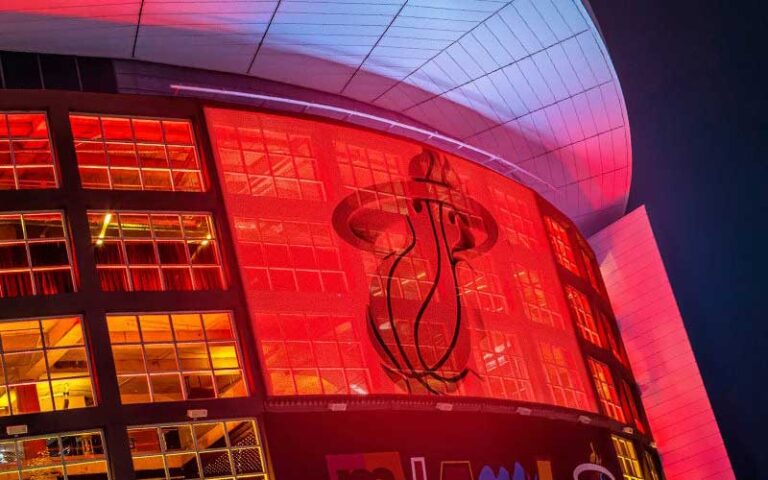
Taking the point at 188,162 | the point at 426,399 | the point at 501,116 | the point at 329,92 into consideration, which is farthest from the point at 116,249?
the point at 501,116

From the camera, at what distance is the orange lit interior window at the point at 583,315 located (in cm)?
4631

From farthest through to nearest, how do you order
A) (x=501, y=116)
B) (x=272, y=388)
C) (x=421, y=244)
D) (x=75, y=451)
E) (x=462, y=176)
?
(x=501, y=116)
(x=462, y=176)
(x=421, y=244)
(x=272, y=388)
(x=75, y=451)

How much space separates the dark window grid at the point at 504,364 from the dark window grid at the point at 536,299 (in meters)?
2.38

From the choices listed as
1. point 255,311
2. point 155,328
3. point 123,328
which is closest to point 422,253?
point 255,311

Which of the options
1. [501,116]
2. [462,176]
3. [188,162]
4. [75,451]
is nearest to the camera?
[75,451]

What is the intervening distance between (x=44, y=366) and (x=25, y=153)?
6.70m

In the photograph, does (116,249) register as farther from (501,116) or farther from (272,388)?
(501,116)

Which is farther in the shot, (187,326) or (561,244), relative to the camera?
(561,244)

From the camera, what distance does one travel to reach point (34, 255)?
100 feet

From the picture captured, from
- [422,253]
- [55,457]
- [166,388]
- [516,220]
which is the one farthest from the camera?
[516,220]

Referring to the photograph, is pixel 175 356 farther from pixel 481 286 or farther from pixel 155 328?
pixel 481 286

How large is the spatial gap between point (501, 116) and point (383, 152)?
8.32 meters

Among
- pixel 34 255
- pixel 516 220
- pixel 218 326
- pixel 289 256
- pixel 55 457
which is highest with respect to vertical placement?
pixel 516 220

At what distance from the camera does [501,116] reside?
149 ft
